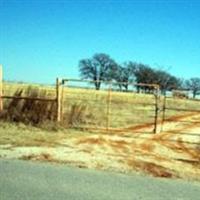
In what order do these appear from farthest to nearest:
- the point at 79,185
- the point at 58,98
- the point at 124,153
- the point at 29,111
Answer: the point at 29,111, the point at 58,98, the point at 124,153, the point at 79,185

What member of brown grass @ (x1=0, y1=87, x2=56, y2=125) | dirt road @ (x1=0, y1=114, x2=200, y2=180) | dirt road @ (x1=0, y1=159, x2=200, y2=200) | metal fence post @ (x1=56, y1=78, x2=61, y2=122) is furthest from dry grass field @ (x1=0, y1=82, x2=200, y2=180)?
dirt road @ (x1=0, y1=159, x2=200, y2=200)

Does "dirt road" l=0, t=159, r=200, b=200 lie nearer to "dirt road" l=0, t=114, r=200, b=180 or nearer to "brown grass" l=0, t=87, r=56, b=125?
"dirt road" l=0, t=114, r=200, b=180

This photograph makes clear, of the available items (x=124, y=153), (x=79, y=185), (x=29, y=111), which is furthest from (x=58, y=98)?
(x=79, y=185)

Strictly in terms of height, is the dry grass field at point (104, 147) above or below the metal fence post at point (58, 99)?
below

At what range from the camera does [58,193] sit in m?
9.34

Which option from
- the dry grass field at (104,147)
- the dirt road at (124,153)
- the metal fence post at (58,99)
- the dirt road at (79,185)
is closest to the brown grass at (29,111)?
the metal fence post at (58,99)

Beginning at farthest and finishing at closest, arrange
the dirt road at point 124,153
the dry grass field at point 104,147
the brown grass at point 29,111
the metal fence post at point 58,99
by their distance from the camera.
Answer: the brown grass at point 29,111 → the metal fence post at point 58,99 → the dry grass field at point 104,147 → the dirt road at point 124,153

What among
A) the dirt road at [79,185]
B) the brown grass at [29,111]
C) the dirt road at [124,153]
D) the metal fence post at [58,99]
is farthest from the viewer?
the brown grass at [29,111]

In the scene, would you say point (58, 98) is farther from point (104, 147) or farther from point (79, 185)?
point (79, 185)

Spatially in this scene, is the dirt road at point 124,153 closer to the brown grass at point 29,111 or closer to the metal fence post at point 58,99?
the metal fence post at point 58,99

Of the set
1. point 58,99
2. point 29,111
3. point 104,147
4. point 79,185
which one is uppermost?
point 58,99

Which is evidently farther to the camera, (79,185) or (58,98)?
(58,98)

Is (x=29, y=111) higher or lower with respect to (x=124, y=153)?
higher

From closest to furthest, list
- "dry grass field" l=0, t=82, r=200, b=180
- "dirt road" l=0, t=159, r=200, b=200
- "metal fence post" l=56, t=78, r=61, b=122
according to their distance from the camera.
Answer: "dirt road" l=0, t=159, r=200, b=200
"dry grass field" l=0, t=82, r=200, b=180
"metal fence post" l=56, t=78, r=61, b=122
